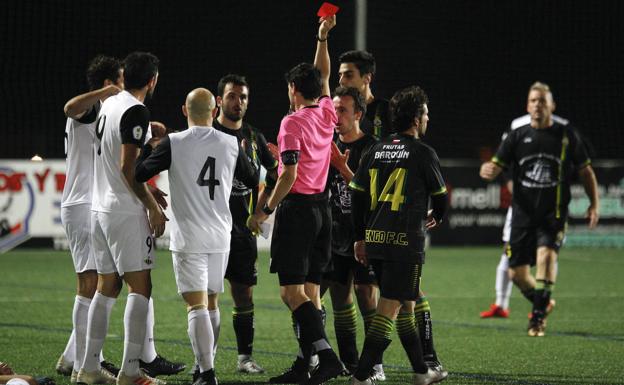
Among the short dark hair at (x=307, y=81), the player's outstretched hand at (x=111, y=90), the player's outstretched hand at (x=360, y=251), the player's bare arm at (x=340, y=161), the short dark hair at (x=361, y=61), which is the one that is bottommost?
the player's outstretched hand at (x=360, y=251)

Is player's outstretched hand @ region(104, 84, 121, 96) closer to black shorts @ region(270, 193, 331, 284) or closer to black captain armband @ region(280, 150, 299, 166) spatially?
black captain armband @ region(280, 150, 299, 166)

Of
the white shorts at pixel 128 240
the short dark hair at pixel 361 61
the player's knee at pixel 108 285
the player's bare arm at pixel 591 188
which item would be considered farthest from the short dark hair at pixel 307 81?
the player's bare arm at pixel 591 188

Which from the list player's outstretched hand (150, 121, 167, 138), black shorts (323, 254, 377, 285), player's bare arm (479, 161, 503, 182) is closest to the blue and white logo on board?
player's bare arm (479, 161, 503, 182)

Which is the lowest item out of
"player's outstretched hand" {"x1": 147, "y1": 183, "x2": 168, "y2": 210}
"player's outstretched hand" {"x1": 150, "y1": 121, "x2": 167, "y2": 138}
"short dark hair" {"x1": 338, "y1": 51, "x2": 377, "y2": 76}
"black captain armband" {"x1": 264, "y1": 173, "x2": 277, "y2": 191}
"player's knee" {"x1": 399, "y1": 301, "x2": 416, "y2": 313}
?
"player's knee" {"x1": 399, "y1": 301, "x2": 416, "y2": 313}

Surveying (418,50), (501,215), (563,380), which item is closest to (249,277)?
(563,380)

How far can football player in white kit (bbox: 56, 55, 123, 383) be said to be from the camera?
733cm

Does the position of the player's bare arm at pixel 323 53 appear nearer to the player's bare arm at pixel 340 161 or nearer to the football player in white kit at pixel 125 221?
the player's bare arm at pixel 340 161

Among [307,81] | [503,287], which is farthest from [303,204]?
[503,287]

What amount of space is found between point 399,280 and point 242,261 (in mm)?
1527

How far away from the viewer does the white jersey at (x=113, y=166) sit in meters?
6.66

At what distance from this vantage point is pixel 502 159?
10844 mm

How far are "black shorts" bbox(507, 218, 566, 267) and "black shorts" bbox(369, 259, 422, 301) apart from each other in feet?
13.4

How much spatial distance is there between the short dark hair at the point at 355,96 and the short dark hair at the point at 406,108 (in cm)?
61

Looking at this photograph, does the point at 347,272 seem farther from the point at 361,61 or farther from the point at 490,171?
the point at 490,171
